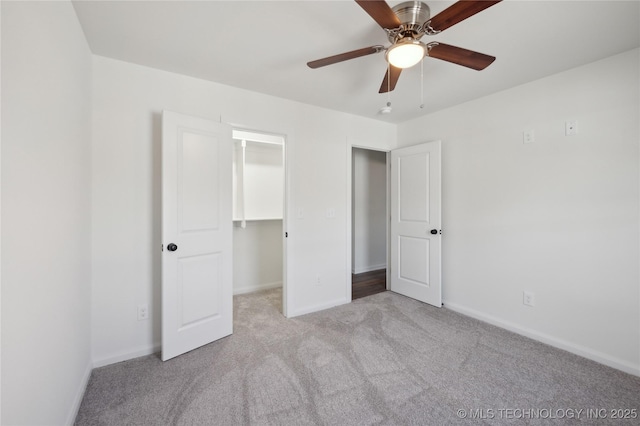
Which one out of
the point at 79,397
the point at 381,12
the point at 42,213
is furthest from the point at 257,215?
the point at 381,12

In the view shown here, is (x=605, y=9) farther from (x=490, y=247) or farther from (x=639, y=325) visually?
(x=639, y=325)

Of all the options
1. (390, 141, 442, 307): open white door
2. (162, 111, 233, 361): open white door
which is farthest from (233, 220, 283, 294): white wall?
(390, 141, 442, 307): open white door

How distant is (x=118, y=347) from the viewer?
203cm

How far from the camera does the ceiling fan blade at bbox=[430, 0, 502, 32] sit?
112 centimetres

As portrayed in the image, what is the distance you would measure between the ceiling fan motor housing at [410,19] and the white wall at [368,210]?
3254 mm

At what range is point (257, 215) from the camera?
3.62 m

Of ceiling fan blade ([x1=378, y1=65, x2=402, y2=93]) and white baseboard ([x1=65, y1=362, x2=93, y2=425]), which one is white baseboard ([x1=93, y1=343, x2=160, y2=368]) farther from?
ceiling fan blade ([x1=378, y1=65, x2=402, y2=93])

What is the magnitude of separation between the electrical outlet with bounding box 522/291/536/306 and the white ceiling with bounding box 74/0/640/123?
79.0 inches

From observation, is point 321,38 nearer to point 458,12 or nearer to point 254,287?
point 458,12

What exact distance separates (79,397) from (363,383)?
181 cm

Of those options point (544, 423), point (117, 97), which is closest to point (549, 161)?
point (544, 423)

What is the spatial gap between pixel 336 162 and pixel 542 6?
2.07m

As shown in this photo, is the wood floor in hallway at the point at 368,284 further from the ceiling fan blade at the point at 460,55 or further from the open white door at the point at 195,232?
the ceiling fan blade at the point at 460,55

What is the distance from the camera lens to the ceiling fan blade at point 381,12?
3.72ft
